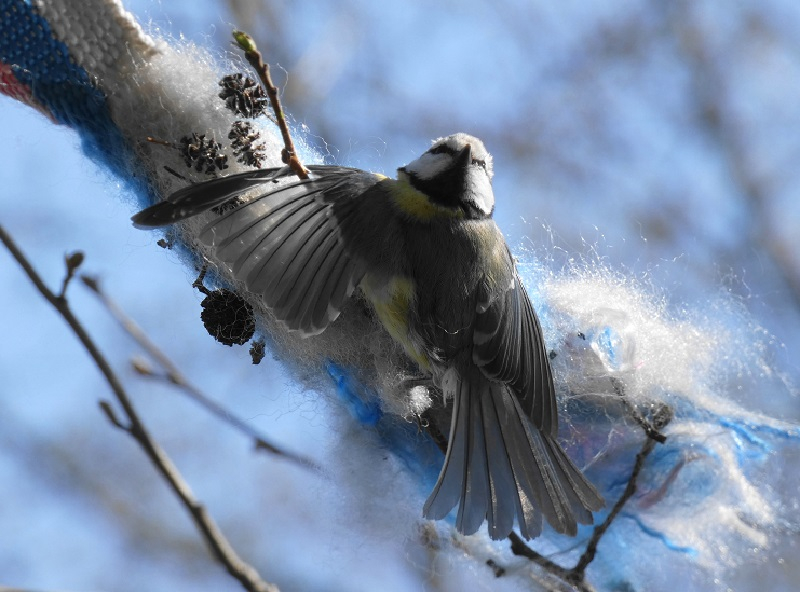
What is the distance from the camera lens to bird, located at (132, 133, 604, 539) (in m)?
1.11

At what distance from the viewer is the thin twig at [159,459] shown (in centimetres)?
104

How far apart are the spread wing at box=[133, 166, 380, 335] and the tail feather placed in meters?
Answer: 0.24

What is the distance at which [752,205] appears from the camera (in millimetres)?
3141

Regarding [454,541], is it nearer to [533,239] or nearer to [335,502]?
[335,502]

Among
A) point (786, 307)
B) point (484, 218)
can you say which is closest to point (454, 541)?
point (484, 218)

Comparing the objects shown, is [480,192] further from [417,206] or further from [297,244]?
[297,244]

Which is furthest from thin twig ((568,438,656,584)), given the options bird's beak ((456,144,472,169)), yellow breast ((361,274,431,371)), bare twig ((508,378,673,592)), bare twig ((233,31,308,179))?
bare twig ((233,31,308,179))

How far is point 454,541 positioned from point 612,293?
1.63 feet

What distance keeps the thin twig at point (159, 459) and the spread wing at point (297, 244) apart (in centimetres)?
21

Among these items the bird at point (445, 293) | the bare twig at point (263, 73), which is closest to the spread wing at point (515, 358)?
the bird at point (445, 293)

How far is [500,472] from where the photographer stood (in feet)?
3.86

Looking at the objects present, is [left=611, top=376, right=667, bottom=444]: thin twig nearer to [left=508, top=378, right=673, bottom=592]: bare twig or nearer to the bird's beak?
[left=508, top=378, right=673, bottom=592]: bare twig

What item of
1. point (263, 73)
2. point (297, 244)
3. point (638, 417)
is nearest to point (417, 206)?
point (297, 244)

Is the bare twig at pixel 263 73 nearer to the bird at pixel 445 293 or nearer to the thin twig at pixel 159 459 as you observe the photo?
the bird at pixel 445 293
